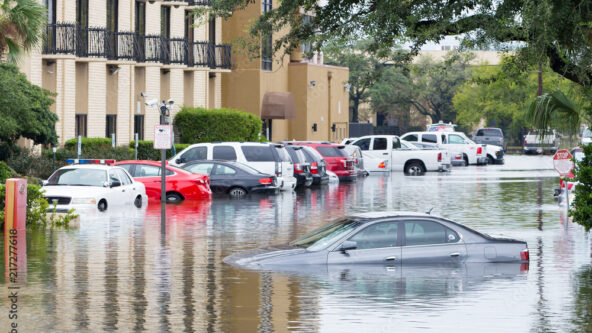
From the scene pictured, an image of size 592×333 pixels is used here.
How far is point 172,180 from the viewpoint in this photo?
32.5 m

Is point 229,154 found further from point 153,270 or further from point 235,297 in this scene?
point 235,297

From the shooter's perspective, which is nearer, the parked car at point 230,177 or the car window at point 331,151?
the parked car at point 230,177

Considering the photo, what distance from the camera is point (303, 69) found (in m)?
68.0

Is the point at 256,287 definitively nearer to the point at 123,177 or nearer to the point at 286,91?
the point at 123,177

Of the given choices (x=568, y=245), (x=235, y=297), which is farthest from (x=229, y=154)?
(x=235, y=297)

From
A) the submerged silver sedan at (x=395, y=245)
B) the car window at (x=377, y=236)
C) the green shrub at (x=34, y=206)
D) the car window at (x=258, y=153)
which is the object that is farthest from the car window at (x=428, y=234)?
the car window at (x=258, y=153)

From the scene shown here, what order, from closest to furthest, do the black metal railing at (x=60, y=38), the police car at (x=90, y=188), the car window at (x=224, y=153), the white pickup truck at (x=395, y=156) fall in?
the police car at (x=90, y=188) → the car window at (x=224, y=153) → the black metal railing at (x=60, y=38) → the white pickup truck at (x=395, y=156)

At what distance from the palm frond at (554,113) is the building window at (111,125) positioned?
2924cm

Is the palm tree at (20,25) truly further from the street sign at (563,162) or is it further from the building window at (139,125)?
the building window at (139,125)

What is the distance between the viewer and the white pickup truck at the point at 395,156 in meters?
52.8

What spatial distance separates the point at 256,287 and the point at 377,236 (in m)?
2.35

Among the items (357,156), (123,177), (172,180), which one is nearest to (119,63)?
(357,156)

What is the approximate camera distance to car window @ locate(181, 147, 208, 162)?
1455 inches

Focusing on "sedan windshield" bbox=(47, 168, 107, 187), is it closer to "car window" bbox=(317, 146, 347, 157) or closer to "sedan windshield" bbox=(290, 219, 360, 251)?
"sedan windshield" bbox=(290, 219, 360, 251)
